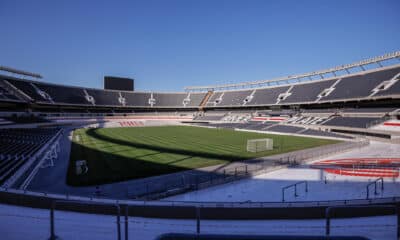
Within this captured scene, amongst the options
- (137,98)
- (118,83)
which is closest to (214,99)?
(137,98)

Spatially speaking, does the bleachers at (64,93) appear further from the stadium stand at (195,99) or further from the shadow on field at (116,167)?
the shadow on field at (116,167)

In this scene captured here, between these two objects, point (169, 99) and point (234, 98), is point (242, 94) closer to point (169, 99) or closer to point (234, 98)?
point (234, 98)

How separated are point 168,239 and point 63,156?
20.3 metres

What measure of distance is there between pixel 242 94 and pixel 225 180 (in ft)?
200

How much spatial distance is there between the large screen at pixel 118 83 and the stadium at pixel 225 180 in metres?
25.9

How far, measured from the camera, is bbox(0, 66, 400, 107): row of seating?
3975 centimetres

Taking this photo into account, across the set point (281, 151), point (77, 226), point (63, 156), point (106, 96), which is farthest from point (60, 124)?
point (77, 226)

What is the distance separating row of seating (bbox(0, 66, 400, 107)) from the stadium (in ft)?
1.34

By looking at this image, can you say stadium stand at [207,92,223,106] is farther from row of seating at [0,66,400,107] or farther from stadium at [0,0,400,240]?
stadium at [0,0,400,240]

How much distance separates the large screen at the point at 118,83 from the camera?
76.0 m

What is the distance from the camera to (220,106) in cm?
7206

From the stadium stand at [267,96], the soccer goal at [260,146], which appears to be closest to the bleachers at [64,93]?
the stadium stand at [267,96]

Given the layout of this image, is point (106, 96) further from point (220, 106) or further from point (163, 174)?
point (163, 174)

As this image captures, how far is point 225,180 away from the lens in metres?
12.9
